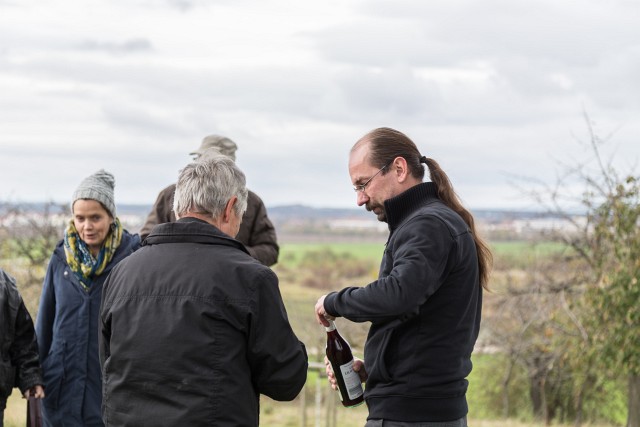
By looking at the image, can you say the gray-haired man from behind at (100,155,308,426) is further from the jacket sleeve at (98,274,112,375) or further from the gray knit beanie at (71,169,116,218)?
the gray knit beanie at (71,169,116,218)

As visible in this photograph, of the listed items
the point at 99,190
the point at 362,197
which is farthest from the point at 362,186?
the point at 99,190

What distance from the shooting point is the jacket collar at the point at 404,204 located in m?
3.64

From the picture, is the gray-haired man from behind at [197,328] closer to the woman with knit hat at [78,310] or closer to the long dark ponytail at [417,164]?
the long dark ponytail at [417,164]

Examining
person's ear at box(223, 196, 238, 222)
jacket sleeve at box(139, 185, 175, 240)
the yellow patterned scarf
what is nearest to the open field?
jacket sleeve at box(139, 185, 175, 240)

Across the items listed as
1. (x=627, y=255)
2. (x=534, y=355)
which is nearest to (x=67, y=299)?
(x=627, y=255)

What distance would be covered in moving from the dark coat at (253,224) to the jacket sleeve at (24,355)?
107cm

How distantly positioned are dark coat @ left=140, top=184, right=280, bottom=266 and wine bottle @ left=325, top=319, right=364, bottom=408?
1.85 meters

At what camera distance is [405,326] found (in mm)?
3506

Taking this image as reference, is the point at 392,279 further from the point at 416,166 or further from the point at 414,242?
the point at 416,166

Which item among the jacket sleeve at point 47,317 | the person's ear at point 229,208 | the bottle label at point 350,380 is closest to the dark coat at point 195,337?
the person's ear at point 229,208

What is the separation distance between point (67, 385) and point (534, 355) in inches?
536

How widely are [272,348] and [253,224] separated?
279 cm

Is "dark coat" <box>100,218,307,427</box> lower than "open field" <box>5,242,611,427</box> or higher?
higher

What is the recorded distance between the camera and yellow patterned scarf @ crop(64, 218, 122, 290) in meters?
4.88
